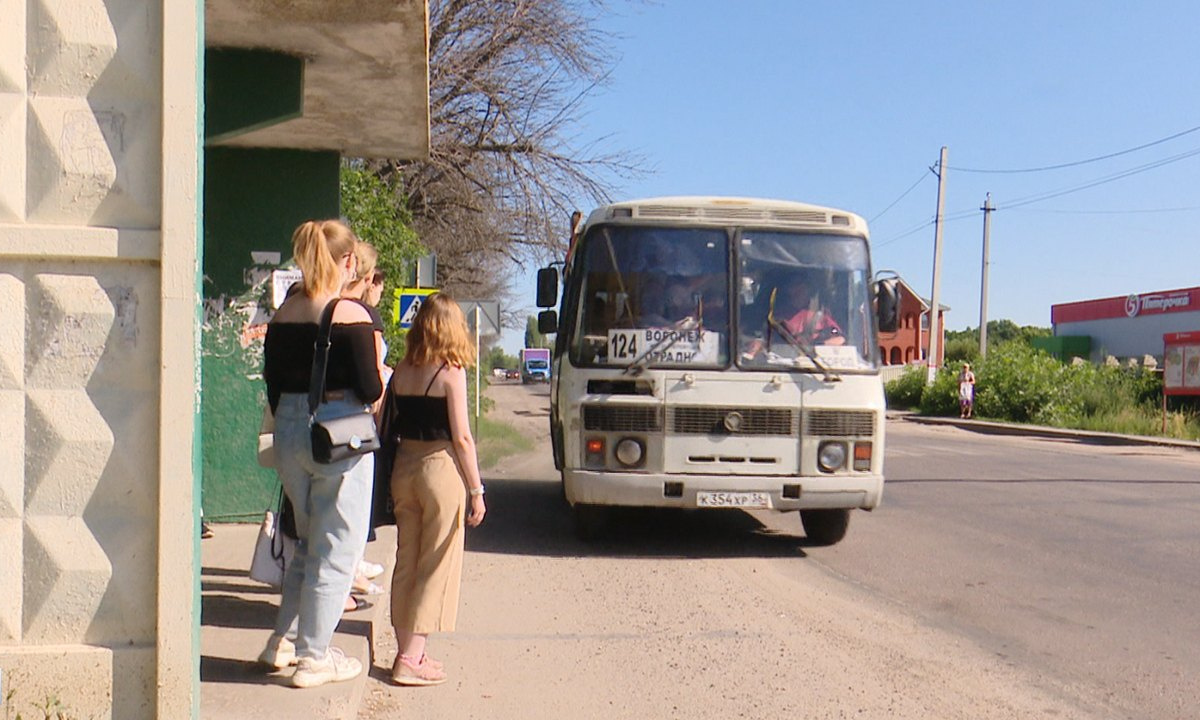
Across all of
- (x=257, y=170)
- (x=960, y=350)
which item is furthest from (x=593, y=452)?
(x=960, y=350)

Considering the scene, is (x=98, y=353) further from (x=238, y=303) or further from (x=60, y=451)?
(x=238, y=303)

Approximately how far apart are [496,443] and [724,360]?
12456mm

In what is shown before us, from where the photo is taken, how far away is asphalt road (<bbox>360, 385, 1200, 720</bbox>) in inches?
214

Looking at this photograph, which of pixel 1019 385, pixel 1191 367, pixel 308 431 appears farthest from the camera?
pixel 1019 385

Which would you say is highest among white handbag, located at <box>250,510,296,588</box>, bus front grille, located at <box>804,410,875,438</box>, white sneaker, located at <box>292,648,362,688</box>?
bus front grille, located at <box>804,410,875,438</box>

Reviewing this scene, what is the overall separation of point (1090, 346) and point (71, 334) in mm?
72817

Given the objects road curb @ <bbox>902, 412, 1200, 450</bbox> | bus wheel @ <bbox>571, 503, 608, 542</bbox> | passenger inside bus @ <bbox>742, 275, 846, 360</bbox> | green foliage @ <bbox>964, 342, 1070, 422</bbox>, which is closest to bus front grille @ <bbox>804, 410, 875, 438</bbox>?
passenger inside bus @ <bbox>742, 275, 846, 360</bbox>

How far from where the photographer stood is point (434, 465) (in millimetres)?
5312

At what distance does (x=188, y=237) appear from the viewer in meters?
3.99

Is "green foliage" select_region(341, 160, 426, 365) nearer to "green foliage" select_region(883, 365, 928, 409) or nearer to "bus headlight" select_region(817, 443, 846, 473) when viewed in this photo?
"bus headlight" select_region(817, 443, 846, 473)

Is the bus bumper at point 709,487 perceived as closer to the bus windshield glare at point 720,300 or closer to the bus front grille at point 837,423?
the bus front grille at point 837,423

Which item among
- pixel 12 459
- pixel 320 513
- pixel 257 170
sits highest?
pixel 257 170

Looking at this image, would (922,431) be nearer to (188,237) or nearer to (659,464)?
(659,464)

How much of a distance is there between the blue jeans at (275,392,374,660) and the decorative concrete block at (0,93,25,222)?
1263 millimetres
